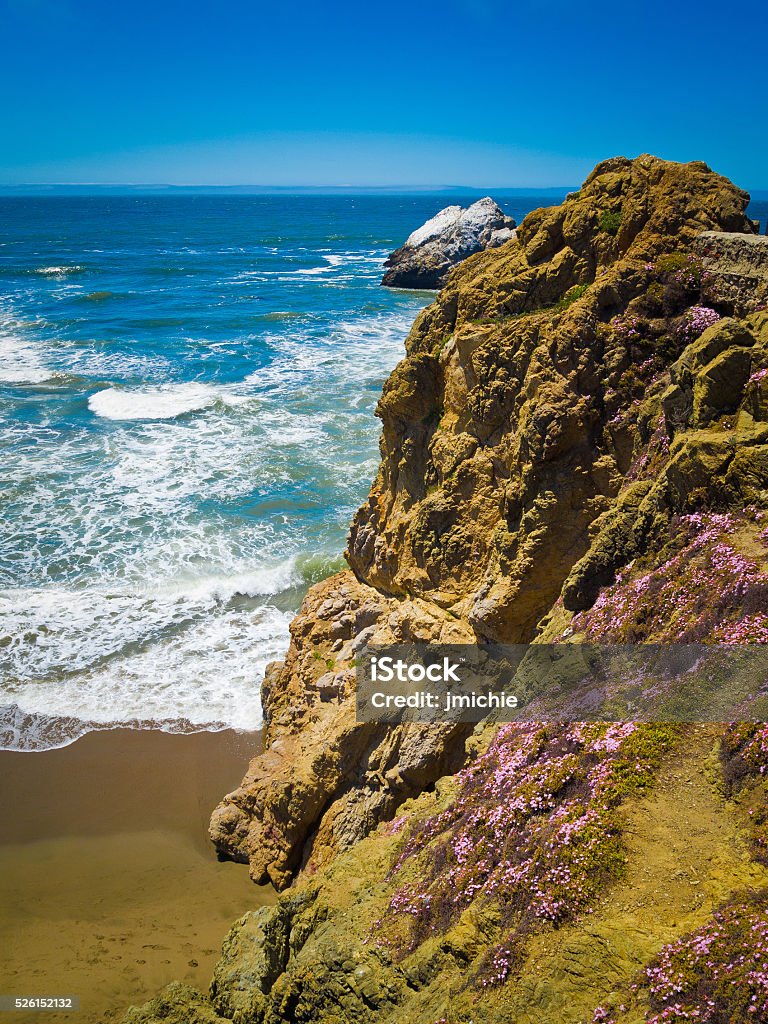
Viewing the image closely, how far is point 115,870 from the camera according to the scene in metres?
Answer: 10.9

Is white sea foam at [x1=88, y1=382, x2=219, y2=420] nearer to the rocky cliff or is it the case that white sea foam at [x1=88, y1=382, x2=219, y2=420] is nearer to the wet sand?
the wet sand

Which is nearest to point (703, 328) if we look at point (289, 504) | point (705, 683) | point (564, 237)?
point (564, 237)

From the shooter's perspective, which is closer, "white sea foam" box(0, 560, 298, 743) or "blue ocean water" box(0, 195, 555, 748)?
"white sea foam" box(0, 560, 298, 743)

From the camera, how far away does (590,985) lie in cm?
460

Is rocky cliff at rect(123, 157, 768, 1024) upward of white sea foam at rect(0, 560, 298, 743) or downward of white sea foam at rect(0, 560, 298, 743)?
upward

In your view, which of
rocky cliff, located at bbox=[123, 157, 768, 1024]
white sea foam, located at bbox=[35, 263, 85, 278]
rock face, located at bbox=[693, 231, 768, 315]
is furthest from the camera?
white sea foam, located at bbox=[35, 263, 85, 278]

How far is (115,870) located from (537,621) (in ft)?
24.6

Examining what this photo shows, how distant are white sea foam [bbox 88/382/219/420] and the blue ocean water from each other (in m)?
0.14

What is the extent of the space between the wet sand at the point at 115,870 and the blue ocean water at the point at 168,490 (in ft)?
2.97

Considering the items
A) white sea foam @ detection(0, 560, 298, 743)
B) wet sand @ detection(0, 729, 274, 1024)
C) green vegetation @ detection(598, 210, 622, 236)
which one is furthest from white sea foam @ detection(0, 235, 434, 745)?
green vegetation @ detection(598, 210, 622, 236)

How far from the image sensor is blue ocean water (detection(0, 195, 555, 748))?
49.3 feet

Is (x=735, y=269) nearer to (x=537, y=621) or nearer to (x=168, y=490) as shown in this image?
(x=537, y=621)

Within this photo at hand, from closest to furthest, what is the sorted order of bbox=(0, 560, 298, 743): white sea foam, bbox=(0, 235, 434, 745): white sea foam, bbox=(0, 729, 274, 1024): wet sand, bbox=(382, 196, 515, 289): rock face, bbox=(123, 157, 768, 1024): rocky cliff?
bbox=(123, 157, 768, 1024): rocky cliff
bbox=(0, 729, 274, 1024): wet sand
bbox=(0, 560, 298, 743): white sea foam
bbox=(0, 235, 434, 745): white sea foam
bbox=(382, 196, 515, 289): rock face

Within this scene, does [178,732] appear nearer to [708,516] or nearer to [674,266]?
[708,516]
